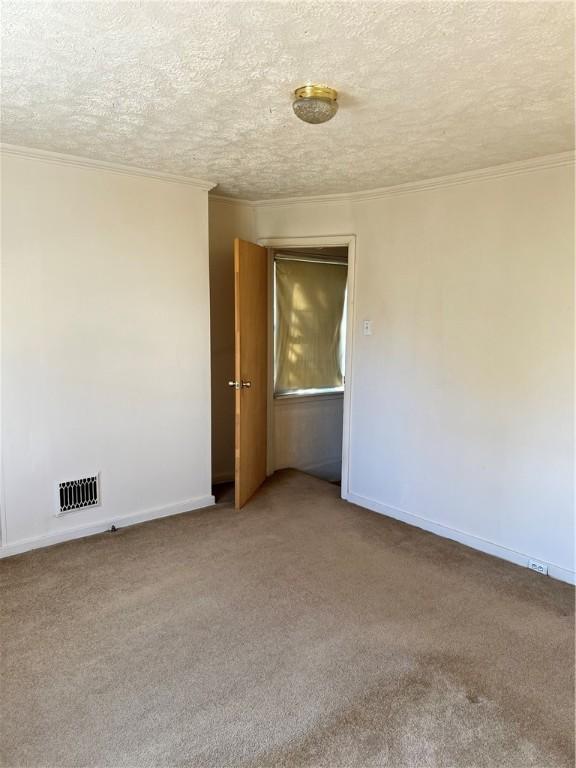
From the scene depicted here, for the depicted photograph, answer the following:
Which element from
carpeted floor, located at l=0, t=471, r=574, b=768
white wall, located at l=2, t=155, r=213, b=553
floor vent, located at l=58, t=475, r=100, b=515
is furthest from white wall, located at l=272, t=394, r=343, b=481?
floor vent, located at l=58, t=475, r=100, b=515

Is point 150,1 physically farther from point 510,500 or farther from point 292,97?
point 510,500

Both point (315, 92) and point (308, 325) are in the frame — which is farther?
point (308, 325)

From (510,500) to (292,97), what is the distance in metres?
2.52

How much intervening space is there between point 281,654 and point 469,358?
2071mm

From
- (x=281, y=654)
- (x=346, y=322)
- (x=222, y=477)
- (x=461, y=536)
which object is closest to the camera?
(x=281, y=654)

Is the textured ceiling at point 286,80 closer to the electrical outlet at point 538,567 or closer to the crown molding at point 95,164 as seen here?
the crown molding at point 95,164

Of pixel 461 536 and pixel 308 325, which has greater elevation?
pixel 308 325

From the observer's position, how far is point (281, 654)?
2.20 metres

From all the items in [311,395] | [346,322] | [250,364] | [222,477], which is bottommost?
[222,477]

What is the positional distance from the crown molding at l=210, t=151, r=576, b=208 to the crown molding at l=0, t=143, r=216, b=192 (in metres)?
0.56

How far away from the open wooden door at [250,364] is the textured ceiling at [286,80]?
2.95ft

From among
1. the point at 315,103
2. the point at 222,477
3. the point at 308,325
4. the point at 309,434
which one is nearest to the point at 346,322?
the point at 308,325

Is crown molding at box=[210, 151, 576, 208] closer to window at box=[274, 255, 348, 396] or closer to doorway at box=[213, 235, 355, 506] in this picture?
doorway at box=[213, 235, 355, 506]

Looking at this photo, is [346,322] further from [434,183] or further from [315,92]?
[315,92]
